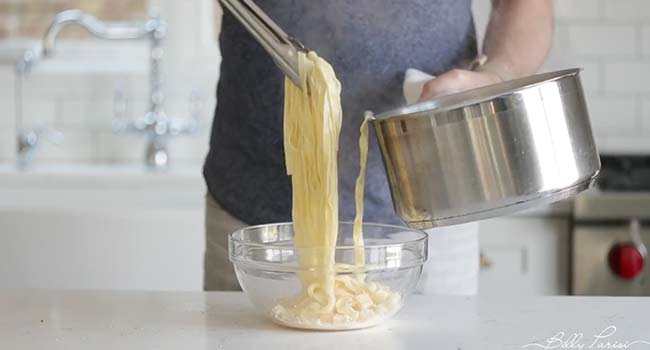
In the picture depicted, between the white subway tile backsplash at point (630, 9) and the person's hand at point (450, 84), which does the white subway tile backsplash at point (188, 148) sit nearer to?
the white subway tile backsplash at point (630, 9)

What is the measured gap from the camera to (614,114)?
2.21m

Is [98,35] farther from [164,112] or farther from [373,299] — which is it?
[373,299]

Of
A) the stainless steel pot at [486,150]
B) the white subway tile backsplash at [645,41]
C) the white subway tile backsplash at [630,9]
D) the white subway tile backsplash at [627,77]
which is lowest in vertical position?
the stainless steel pot at [486,150]

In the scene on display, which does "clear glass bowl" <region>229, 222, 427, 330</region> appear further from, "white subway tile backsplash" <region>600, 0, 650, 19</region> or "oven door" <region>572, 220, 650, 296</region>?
"white subway tile backsplash" <region>600, 0, 650, 19</region>

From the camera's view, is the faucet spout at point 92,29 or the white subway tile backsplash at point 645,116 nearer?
the faucet spout at point 92,29

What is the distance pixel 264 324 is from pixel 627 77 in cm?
155

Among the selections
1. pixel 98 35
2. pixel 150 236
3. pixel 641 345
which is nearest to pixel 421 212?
pixel 641 345

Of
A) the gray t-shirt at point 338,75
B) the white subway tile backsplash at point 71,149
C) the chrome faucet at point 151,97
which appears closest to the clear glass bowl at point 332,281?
the gray t-shirt at point 338,75

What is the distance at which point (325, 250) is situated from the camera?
0.86 meters

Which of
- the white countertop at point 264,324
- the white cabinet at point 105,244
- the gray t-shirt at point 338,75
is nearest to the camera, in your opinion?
the white countertop at point 264,324

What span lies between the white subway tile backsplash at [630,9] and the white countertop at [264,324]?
1.36 metres

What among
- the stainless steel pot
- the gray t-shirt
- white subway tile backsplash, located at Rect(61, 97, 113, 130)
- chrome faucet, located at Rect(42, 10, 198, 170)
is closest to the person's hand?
the stainless steel pot

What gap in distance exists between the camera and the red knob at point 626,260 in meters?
1.68

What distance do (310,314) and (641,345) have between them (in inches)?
10.6
